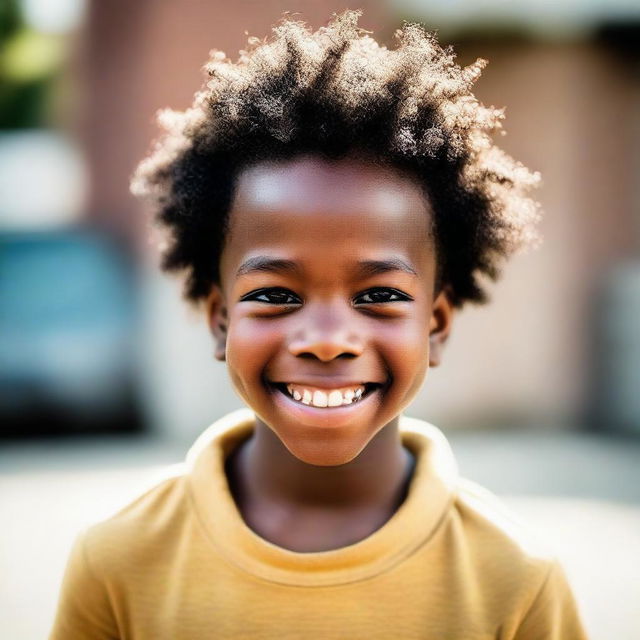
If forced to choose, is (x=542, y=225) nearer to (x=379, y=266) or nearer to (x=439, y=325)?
(x=439, y=325)

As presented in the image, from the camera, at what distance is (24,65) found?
8.96m

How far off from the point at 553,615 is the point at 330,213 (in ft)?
2.85

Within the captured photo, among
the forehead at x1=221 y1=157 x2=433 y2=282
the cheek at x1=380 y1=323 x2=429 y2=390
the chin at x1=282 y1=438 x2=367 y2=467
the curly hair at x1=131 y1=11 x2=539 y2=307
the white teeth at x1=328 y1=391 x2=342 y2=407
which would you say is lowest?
the chin at x1=282 y1=438 x2=367 y2=467

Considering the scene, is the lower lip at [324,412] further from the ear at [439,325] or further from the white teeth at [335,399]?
the ear at [439,325]

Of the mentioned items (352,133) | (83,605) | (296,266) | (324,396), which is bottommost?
(83,605)

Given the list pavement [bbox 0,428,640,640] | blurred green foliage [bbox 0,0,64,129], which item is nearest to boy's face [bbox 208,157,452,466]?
pavement [bbox 0,428,640,640]

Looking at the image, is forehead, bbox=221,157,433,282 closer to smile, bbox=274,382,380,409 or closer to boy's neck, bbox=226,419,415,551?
smile, bbox=274,382,380,409

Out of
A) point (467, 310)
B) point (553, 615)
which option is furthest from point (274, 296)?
point (467, 310)

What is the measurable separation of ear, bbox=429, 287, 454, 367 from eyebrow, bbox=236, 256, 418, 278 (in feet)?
0.77

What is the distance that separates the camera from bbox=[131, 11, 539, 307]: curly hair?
65.2 inches

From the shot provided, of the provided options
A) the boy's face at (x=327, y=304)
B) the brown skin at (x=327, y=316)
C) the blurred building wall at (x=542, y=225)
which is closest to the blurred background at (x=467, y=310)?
the blurred building wall at (x=542, y=225)

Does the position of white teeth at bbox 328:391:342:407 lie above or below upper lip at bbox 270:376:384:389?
below

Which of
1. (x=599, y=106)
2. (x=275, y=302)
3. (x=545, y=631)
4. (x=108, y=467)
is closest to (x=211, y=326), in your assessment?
(x=275, y=302)

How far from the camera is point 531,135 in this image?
6121mm
